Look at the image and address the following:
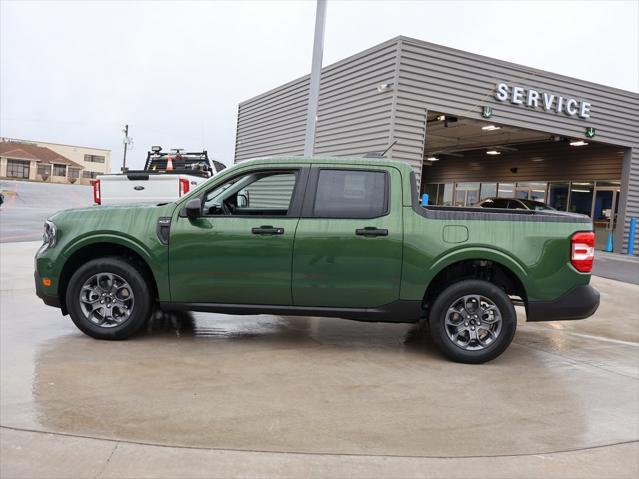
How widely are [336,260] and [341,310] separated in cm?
46

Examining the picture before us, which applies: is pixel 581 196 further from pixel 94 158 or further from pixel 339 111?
pixel 94 158

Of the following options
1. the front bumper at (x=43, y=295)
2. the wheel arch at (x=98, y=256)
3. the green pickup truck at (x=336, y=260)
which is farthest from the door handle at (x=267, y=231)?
the front bumper at (x=43, y=295)

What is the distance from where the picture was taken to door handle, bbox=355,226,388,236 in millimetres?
5059

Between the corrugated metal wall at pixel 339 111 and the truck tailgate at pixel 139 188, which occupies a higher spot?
the corrugated metal wall at pixel 339 111

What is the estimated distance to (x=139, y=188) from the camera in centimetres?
982

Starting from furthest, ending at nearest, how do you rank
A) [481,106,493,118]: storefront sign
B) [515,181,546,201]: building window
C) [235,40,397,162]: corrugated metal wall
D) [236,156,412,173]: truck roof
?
[515,181,546,201]: building window < [481,106,493,118]: storefront sign < [235,40,397,162]: corrugated metal wall < [236,156,412,173]: truck roof

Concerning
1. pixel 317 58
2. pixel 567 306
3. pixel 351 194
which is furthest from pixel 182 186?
pixel 567 306

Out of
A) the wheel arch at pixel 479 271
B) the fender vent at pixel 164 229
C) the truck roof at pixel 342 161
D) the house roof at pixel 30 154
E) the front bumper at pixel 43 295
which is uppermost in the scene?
the house roof at pixel 30 154

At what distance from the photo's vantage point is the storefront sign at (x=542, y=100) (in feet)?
51.8

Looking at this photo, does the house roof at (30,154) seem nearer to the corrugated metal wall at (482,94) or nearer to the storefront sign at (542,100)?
the corrugated metal wall at (482,94)

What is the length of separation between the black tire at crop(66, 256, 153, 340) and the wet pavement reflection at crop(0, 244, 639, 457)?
0.13 m

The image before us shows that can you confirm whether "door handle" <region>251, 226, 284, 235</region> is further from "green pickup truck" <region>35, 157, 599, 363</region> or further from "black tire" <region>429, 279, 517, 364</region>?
"black tire" <region>429, 279, 517, 364</region>

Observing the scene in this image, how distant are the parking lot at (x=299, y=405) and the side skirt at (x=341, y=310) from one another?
380 millimetres

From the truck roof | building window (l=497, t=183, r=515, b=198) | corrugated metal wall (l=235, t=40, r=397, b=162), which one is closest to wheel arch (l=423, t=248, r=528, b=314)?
the truck roof
